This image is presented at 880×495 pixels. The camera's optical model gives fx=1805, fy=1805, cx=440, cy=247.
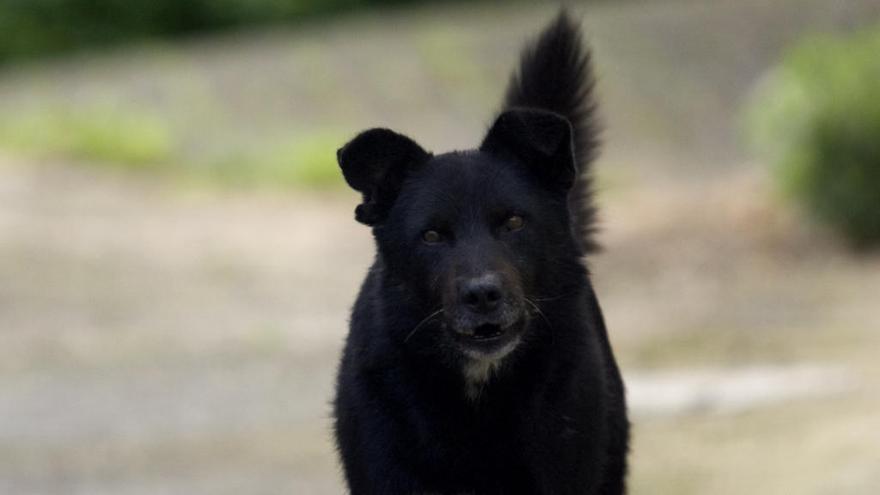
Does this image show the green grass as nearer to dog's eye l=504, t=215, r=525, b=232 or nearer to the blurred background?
the blurred background

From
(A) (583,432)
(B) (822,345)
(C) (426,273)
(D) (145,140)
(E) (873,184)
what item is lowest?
(A) (583,432)

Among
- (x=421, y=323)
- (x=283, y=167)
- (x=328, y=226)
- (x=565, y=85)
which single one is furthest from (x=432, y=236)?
(x=283, y=167)

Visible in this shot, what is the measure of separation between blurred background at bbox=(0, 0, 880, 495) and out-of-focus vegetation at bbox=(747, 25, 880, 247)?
3cm

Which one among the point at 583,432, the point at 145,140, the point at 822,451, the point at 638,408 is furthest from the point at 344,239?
the point at 583,432

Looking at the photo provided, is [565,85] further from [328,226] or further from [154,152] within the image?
[154,152]

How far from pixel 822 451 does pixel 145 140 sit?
11435 mm

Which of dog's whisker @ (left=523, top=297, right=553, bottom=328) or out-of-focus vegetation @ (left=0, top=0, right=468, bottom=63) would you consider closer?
dog's whisker @ (left=523, top=297, right=553, bottom=328)

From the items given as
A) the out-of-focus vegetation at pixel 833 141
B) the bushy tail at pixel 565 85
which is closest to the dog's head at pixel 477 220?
the bushy tail at pixel 565 85

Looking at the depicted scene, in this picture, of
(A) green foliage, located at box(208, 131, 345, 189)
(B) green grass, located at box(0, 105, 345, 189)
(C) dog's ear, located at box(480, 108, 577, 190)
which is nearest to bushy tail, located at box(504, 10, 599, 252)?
(C) dog's ear, located at box(480, 108, 577, 190)

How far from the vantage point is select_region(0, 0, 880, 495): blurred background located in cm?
1067

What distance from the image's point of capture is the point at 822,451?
30.6ft

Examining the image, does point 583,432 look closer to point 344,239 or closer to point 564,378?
point 564,378

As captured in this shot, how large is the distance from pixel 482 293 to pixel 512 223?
0.30 meters

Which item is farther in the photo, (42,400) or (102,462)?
(42,400)
